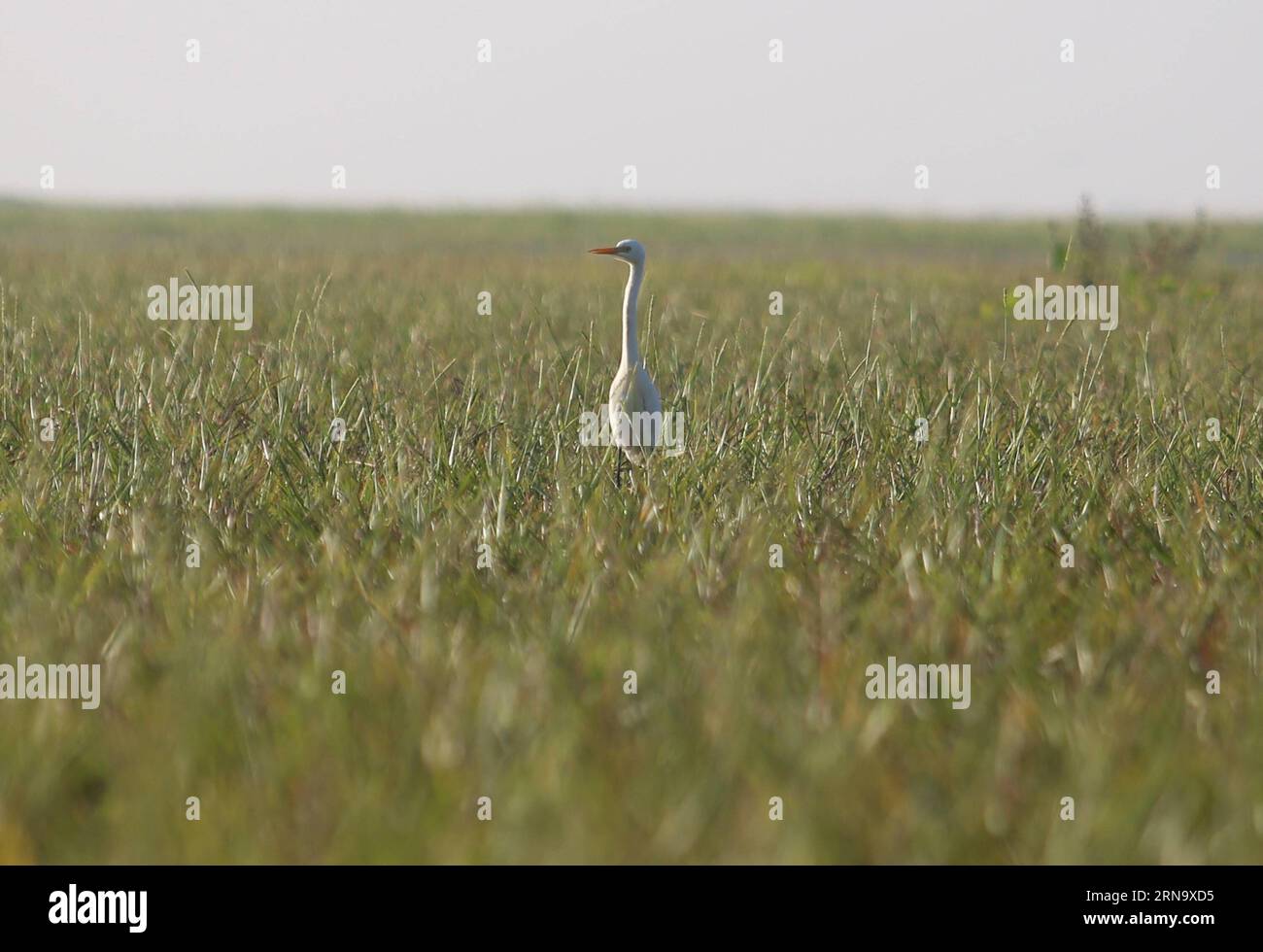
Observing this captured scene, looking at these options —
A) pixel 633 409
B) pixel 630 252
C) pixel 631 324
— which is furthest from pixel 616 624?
pixel 630 252

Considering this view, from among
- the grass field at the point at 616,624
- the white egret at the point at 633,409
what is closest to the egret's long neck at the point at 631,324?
the white egret at the point at 633,409

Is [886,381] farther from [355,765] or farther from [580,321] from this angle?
[580,321]

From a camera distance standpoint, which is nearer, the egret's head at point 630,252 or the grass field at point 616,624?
the grass field at point 616,624

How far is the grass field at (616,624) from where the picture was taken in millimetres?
2264

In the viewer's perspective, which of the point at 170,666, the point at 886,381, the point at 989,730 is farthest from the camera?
the point at 886,381

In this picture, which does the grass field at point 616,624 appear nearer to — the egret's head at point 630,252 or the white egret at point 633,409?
the white egret at point 633,409

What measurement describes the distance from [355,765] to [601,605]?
962 mm

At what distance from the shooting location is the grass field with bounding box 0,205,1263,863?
2.26 meters

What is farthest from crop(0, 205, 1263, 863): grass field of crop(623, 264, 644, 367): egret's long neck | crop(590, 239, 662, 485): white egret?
crop(623, 264, 644, 367): egret's long neck

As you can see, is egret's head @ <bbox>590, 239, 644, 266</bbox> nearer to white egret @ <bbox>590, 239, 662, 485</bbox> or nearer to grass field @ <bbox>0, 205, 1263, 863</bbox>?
white egret @ <bbox>590, 239, 662, 485</bbox>

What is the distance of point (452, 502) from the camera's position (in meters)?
4.11

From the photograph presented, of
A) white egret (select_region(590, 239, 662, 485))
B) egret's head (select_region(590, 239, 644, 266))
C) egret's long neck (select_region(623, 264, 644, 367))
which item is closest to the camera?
white egret (select_region(590, 239, 662, 485))

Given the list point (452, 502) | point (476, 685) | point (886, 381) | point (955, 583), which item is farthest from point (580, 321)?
point (476, 685)

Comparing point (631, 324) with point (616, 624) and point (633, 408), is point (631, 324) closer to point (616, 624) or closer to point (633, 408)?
point (633, 408)
